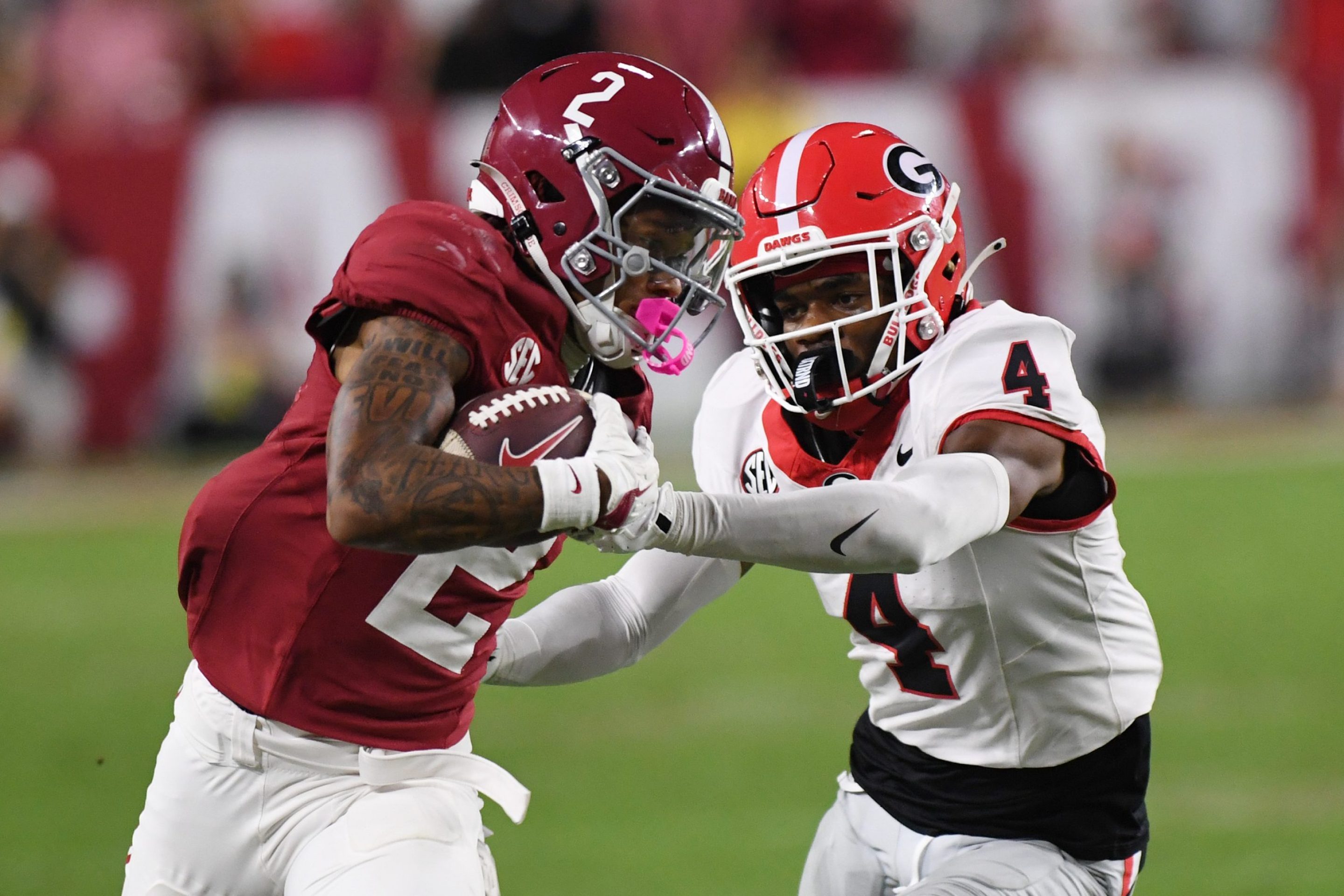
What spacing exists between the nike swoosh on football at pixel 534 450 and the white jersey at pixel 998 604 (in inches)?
29.5

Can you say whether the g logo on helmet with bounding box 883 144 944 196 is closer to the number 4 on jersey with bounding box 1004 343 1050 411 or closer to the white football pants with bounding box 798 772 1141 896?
the number 4 on jersey with bounding box 1004 343 1050 411

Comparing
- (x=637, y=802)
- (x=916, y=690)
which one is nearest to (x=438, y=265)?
(x=916, y=690)

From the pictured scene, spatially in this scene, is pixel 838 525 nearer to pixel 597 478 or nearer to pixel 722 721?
pixel 597 478

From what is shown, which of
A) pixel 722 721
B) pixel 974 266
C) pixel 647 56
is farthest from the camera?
pixel 647 56

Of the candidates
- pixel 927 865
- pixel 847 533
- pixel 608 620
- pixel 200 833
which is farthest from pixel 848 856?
pixel 200 833

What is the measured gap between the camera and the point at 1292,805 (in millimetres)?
5523

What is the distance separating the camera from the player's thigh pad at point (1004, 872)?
3.09 meters

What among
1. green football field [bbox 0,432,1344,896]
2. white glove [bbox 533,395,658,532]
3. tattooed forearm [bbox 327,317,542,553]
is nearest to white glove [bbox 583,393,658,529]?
white glove [bbox 533,395,658,532]

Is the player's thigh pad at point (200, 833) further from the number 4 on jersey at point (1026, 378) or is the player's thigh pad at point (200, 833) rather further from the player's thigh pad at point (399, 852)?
the number 4 on jersey at point (1026, 378)

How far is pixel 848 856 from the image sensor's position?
3512mm

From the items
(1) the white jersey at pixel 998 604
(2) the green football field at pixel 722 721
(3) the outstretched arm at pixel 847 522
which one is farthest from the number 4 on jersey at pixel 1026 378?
(2) the green football field at pixel 722 721

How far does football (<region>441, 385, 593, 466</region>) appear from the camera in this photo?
2508mm

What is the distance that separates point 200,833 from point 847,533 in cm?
119

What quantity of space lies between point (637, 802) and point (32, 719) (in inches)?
101
